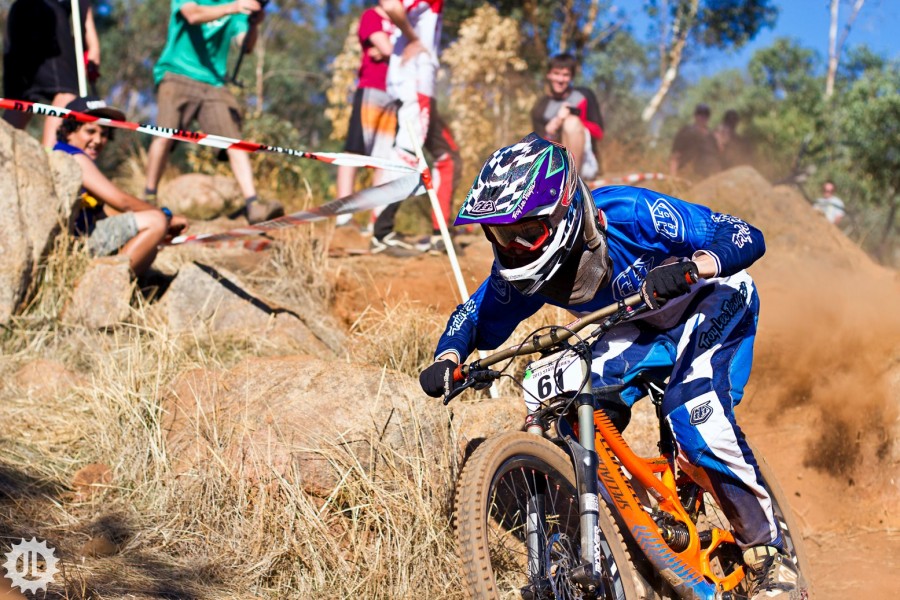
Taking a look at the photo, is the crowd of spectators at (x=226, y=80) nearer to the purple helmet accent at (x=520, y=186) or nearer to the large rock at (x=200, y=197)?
the large rock at (x=200, y=197)

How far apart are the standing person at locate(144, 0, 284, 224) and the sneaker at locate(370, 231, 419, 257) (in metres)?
1.08

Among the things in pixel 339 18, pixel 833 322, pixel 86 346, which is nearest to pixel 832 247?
pixel 833 322

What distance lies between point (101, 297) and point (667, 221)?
414cm

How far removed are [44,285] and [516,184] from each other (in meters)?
4.35

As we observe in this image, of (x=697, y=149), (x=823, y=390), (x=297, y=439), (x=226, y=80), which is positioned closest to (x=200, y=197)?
(x=226, y=80)

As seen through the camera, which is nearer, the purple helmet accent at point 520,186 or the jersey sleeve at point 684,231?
the purple helmet accent at point 520,186

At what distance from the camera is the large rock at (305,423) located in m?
4.30

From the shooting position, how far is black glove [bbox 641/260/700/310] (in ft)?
10.3

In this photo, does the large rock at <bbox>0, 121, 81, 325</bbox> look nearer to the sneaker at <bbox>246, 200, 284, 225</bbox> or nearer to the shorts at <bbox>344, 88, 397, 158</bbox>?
the sneaker at <bbox>246, 200, 284, 225</bbox>

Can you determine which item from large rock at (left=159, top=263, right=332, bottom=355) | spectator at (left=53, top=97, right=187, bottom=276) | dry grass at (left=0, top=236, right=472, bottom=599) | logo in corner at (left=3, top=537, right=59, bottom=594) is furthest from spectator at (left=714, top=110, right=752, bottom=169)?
logo in corner at (left=3, top=537, right=59, bottom=594)

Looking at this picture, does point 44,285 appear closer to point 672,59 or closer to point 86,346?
point 86,346

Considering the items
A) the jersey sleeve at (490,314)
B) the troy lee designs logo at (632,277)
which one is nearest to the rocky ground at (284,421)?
the jersey sleeve at (490,314)

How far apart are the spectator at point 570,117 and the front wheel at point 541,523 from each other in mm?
6651

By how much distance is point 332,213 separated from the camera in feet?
21.0
